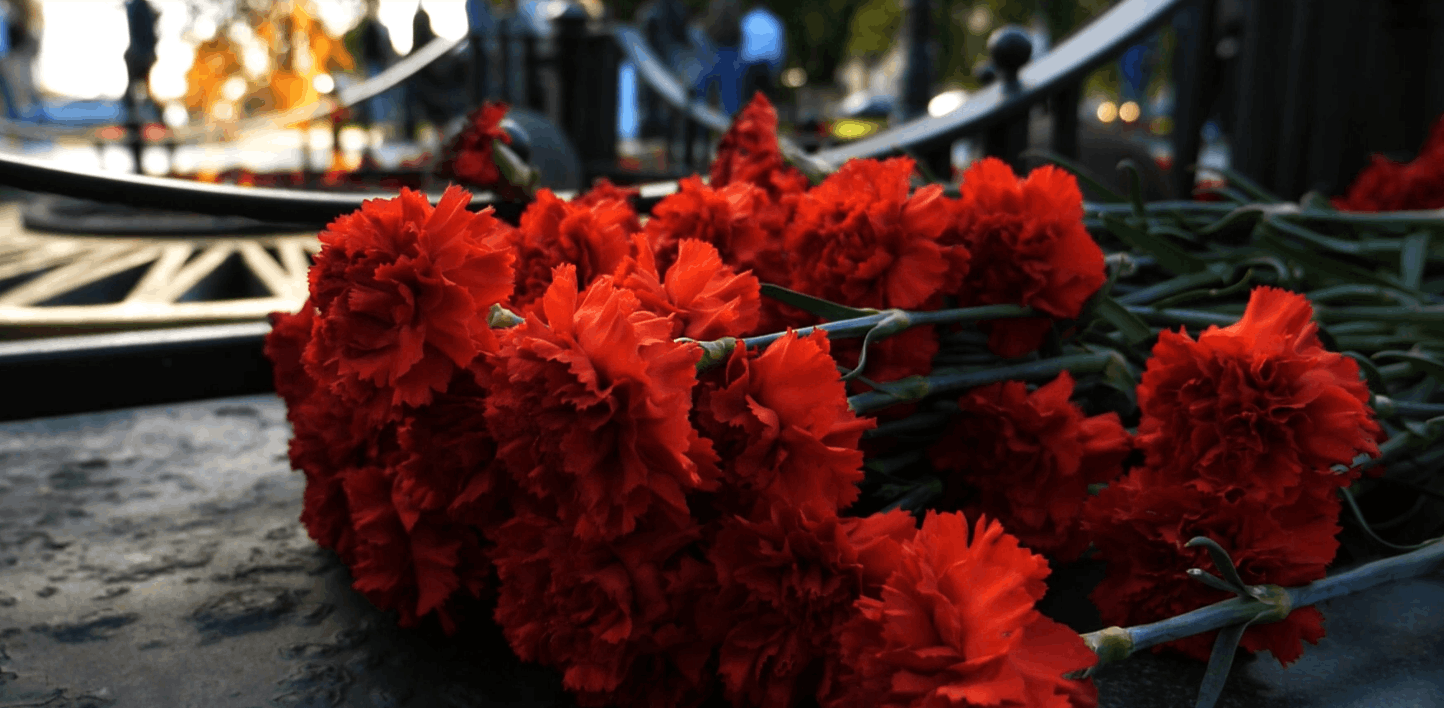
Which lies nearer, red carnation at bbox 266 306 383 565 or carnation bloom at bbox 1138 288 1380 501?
carnation bloom at bbox 1138 288 1380 501

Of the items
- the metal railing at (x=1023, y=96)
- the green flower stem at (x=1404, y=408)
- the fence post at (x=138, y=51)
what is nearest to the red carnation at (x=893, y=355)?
the green flower stem at (x=1404, y=408)

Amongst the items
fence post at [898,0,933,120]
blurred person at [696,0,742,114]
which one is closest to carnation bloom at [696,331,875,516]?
fence post at [898,0,933,120]

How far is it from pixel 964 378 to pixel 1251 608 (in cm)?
37

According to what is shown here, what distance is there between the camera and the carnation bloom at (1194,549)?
3.26 feet

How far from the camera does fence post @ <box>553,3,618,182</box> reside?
581 centimetres

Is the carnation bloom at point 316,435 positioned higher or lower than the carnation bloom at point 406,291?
lower

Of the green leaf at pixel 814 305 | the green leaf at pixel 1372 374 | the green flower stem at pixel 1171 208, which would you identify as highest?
the green flower stem at pixel 1171 208

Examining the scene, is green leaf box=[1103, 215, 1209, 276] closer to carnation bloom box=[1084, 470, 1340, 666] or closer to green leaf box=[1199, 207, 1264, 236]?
green leaf box=[1199, 207, 1264, 236]

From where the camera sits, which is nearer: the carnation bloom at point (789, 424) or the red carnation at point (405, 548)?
the carnation bloom at point (789, 424)

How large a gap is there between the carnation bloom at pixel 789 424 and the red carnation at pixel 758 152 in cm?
70

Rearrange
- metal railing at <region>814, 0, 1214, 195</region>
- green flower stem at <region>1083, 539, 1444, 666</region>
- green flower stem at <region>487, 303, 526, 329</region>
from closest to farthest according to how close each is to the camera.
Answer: green flower stem at <region>1083, 539, 1444, 666</region>, green flower stem at <region>487, 303, 526, 329</region>, metal railing at <region>814, 0, 1214, 195</region>

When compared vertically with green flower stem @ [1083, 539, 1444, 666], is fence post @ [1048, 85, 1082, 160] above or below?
above

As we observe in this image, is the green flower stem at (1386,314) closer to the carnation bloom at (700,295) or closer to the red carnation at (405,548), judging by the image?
the carnation bloom at (700,295)

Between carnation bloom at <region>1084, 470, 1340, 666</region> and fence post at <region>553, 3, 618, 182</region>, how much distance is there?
5.05 metres
